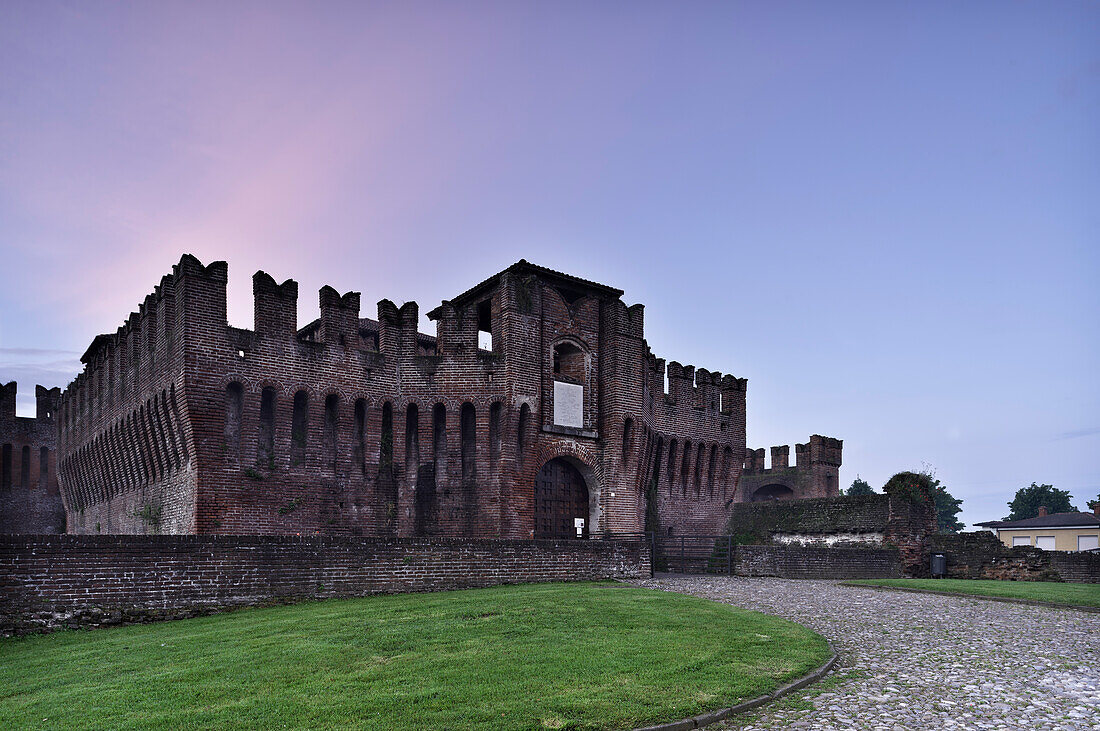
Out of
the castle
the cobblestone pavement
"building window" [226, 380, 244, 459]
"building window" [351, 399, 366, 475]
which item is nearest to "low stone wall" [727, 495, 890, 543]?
the castle

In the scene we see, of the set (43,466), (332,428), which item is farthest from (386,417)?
(43,466)

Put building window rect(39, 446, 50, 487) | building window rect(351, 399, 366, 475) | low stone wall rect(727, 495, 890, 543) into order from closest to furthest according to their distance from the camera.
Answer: building window rect(351, 399, 366, 475) → low stone wall rect(727, 495, 890, 543) → building window rect(39, 446, 50, 487)

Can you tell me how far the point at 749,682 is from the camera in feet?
27.3

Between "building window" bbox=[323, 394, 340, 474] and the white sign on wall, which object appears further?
the white sign on wall

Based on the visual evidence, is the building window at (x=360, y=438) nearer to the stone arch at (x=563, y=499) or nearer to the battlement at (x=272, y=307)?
the battlement at (x=272, y=307)

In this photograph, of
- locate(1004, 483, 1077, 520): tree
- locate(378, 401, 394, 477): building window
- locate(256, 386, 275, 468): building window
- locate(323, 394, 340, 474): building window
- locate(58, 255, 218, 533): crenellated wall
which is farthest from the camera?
locate(1004, 483, 1077, 520): tree

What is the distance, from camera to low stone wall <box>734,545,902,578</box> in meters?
23.1

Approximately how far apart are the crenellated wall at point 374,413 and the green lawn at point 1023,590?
10.6 m

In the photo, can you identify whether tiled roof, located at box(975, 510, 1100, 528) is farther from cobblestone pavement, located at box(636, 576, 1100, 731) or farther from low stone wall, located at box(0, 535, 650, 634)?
low stone wall, located at box(0, 535, 650, 634)

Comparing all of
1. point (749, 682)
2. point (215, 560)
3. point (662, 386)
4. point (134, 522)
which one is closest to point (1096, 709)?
point (749, 682)

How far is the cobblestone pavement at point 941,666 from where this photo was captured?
291 inches

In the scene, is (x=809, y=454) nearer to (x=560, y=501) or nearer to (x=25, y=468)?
(x=560, y=501)

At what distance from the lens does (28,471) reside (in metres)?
41.2

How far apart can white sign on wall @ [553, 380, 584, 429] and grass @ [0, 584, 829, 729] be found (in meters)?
13.5
